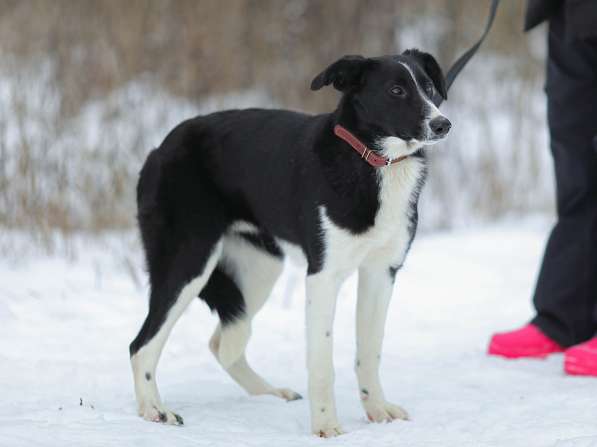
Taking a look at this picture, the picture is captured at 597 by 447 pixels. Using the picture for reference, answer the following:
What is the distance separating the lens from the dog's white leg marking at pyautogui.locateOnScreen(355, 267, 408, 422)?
10.0ft

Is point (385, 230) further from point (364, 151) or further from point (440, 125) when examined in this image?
point (440, 125)

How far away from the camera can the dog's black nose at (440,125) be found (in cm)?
270

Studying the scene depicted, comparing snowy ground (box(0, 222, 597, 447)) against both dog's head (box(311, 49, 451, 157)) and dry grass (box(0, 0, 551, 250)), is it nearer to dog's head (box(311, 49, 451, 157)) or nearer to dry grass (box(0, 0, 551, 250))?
dry grass (box(0, 0, 551, 250))

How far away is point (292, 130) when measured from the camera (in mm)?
3139

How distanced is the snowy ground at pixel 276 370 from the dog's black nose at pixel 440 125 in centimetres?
92

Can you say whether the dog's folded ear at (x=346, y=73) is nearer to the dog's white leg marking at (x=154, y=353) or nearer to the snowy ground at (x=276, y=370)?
the dog's white leg marking at (x=154, y=353)

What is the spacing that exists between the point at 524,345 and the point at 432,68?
1461 mm

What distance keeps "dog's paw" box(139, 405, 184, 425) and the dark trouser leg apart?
185 centimetres

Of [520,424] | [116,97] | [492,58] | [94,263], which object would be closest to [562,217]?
[520,424]

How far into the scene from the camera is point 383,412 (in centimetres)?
303

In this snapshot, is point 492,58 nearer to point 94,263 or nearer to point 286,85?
point 286,85

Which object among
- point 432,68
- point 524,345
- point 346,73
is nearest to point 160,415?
point 346,73

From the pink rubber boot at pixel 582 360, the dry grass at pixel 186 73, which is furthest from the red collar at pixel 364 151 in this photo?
the dry grass at pixel 186 73

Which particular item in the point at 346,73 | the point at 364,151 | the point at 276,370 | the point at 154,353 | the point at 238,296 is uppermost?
the point at 346,73
